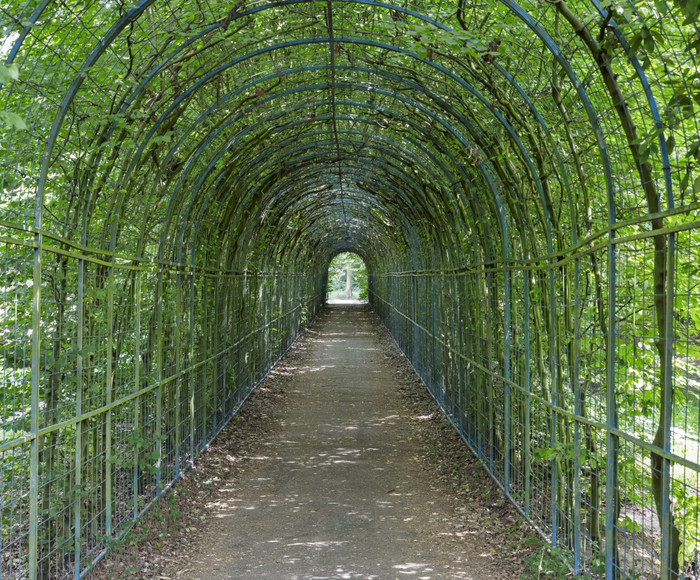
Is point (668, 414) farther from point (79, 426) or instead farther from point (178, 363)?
point (178, 363)

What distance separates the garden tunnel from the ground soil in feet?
0.94

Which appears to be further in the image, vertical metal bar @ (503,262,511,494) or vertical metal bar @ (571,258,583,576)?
vertical metal bar @ (503,262,511,494)

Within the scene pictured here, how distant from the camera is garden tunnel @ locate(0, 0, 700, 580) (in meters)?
3.59

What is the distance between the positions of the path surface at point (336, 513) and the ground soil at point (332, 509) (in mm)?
14

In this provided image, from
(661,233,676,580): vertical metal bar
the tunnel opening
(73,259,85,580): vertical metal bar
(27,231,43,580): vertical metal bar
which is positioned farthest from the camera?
the tunnel opening

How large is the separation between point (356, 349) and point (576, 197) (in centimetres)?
1441

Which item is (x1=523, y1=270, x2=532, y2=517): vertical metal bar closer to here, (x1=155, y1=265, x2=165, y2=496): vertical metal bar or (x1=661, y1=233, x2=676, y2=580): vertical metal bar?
(x1=661, y1=233, x2=676, y2=580): vertical metal bar

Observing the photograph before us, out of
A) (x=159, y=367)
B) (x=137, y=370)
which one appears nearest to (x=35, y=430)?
(x=137, y=370)

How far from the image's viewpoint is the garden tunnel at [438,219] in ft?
11.8

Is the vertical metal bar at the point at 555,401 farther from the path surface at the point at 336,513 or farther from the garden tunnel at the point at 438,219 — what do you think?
the path surface at the point at 336,513

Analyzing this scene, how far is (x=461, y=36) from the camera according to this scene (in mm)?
4527

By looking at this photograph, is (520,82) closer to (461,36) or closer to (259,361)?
(461,36)

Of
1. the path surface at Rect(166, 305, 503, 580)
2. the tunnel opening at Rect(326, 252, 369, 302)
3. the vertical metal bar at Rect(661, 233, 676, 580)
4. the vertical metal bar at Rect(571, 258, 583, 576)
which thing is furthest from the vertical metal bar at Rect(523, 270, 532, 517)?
the tunnel opening at Rect(326, 252, 369, 302)

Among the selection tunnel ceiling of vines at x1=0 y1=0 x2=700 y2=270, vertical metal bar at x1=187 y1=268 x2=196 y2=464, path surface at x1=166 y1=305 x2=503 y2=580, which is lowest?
path surface at x1=166 y1=305 x2=503 y2=580
